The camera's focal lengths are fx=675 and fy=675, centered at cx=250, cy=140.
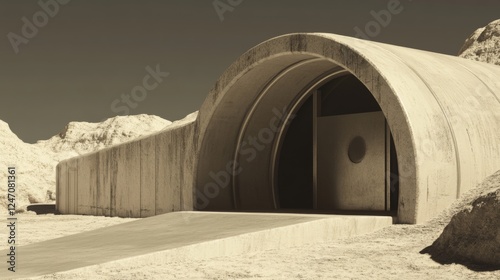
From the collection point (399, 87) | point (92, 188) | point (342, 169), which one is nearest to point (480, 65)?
point (342, 169)

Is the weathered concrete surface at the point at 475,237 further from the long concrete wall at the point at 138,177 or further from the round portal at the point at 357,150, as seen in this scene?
the long concrete wall at the point at 138,177

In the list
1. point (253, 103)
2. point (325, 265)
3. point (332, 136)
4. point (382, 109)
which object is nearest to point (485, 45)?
point (332, 136)

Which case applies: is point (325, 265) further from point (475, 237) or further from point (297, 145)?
point (297, 145)

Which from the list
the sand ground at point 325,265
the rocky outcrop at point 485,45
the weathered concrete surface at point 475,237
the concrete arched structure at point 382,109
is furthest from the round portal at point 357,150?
the rocky outcrop at point 485,45

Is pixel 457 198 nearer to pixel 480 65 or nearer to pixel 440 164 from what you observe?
pixel 440 164

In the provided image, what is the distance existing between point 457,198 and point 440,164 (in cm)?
71

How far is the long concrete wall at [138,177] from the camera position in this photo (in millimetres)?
14883

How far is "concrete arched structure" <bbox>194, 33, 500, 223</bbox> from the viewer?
32.4 ft

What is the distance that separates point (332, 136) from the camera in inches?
545

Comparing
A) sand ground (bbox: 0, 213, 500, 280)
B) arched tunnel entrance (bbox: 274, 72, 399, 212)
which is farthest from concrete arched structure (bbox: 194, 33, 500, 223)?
sand ground (bbox: 0, 213, 500, 280)

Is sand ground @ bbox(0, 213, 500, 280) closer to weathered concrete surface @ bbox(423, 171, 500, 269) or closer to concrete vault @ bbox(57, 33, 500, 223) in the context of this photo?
weathered concrete surface @ bbox(423, 171, 500, 269)

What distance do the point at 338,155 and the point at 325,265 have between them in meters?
6.52

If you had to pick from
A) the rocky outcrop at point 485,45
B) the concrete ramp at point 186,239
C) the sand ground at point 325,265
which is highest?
the rocky outcrop at point 485,45

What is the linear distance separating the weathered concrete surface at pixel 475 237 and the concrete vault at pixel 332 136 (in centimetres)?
201
